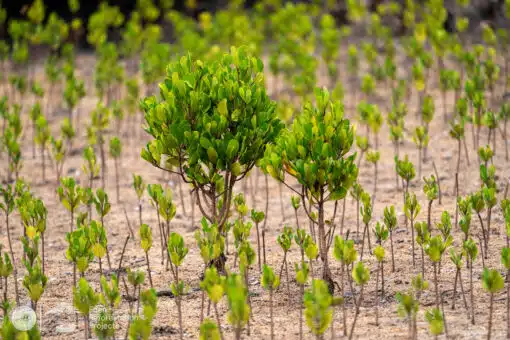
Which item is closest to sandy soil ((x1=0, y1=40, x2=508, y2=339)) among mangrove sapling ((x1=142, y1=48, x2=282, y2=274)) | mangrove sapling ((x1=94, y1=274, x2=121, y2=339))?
mangrove sapling ((x1=94, y1=274, x2=121, y2=339))

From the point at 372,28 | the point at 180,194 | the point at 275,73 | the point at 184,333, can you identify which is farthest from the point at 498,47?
the point at 184,333

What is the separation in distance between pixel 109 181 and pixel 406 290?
345 cm

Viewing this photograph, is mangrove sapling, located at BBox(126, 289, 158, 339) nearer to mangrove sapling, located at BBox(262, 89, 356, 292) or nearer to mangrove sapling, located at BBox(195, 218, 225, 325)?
mangrove sapling, located at BBox(195, 218, 225, 325)

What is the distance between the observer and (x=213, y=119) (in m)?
4.68

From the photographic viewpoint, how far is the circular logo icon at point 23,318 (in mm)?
4293

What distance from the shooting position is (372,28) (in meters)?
10.3

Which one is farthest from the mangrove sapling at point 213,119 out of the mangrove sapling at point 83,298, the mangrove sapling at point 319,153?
the mangrove sapling at point 83,298

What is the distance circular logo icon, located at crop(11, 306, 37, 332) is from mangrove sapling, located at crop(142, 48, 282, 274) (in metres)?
1.13

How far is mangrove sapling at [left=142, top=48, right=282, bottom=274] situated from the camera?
4.64 metres

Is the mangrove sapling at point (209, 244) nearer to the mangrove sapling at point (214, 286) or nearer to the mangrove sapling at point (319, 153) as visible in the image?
the mangrove sapling at point (214, 286)

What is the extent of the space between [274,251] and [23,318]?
1.85 meters

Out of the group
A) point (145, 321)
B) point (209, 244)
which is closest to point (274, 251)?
point (209, 244)

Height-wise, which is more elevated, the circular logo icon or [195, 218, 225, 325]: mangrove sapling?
[195, 218, 225, 325]: mangrove sapling

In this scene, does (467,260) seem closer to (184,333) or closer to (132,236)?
(184,333)
